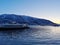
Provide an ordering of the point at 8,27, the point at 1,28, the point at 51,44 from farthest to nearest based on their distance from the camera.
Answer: the point at 8,27 → the point at 1,28 → the point at 51,44

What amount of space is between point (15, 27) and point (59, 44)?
7233 centimetres

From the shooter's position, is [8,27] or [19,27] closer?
[8,27]

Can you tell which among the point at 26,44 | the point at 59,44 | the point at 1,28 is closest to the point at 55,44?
the point at 59,44

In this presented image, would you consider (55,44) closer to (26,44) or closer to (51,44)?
(51,44)

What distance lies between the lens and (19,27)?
4124 inches

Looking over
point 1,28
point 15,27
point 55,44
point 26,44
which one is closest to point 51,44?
point 55,44

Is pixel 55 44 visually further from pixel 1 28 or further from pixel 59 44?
pixel 1 28

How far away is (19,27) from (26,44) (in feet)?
245

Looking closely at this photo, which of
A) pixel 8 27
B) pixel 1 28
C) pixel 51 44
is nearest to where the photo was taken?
pixel 51 44

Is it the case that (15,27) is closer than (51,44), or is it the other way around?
(51,44)

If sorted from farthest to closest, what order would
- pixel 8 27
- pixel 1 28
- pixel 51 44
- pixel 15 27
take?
1. pixel 15 27
2. pixel 8 27
3. pixel 1 28
4. pixel 51 44

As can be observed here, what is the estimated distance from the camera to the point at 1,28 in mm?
88375

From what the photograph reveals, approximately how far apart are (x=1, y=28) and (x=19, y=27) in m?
18.2

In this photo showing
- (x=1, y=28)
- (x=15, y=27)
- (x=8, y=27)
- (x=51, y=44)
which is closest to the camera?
A: (x=51, y=44)
